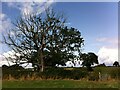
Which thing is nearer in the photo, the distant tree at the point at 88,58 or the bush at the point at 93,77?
the bush at the point at 93,77

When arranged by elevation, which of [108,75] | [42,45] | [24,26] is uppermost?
[24,26]

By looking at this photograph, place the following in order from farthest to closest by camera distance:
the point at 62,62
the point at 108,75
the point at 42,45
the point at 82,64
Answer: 1. the point at 82,64
2. the point at 62,62
3. the point at 42,45
4. the point at 108,75

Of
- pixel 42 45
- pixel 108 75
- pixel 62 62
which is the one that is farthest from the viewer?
pixel 62 62

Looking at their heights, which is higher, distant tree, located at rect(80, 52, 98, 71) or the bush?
distant tree, located at rect(80, 52, 98, 71)

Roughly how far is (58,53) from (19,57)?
6659 mm

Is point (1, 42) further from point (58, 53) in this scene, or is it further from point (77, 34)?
point (77, 34)

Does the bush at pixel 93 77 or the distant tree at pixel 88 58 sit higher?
the distant tree at pixel 88 58

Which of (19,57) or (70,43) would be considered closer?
(19,57)

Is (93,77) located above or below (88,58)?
Answer: below

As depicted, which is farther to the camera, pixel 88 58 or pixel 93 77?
pixel 88 58

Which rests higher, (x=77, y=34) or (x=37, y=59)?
(x=77, y=34)

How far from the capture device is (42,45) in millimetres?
48938

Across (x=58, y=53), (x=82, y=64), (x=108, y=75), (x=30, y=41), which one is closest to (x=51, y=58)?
(x=58, y=53)

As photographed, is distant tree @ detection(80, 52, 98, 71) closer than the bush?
No
